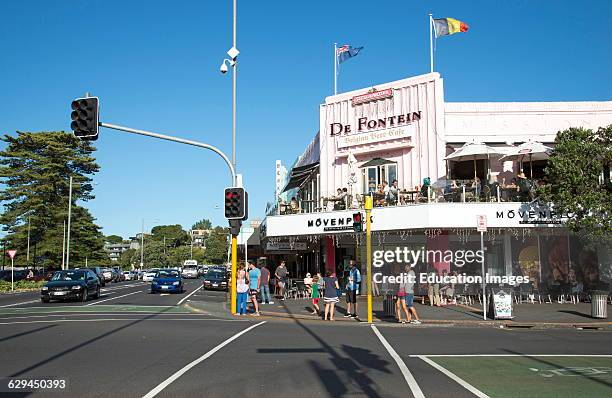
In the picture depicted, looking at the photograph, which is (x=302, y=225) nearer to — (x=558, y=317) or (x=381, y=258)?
(x=381, y=258)

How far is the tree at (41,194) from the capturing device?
2267 inches

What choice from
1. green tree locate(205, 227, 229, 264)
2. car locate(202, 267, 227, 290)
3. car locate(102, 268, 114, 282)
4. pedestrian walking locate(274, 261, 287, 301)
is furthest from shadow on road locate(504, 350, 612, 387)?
green tree locate(205, 227, 229, 264)

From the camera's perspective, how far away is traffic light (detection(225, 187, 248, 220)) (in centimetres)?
1999

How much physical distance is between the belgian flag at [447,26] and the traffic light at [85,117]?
66.1 ft

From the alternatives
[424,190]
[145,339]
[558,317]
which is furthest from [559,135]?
[145,339]

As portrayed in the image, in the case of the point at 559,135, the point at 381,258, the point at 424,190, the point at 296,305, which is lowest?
the point at 296,305

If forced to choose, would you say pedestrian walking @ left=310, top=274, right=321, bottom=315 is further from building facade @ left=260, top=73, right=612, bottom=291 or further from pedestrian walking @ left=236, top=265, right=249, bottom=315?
building facade @ left=260, top=73, right=612, bottom=291

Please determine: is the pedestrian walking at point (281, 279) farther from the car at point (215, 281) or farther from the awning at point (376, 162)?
the car at point (215, 281)

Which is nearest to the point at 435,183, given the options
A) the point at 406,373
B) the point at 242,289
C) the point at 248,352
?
the point at 242,289

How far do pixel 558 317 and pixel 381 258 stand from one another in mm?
7449

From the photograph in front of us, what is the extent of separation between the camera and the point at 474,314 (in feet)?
67.5

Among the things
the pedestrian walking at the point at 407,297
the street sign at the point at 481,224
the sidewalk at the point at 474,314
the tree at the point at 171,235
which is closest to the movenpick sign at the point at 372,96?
the sidewalk at the point at 474,314

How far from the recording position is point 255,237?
46.3m
